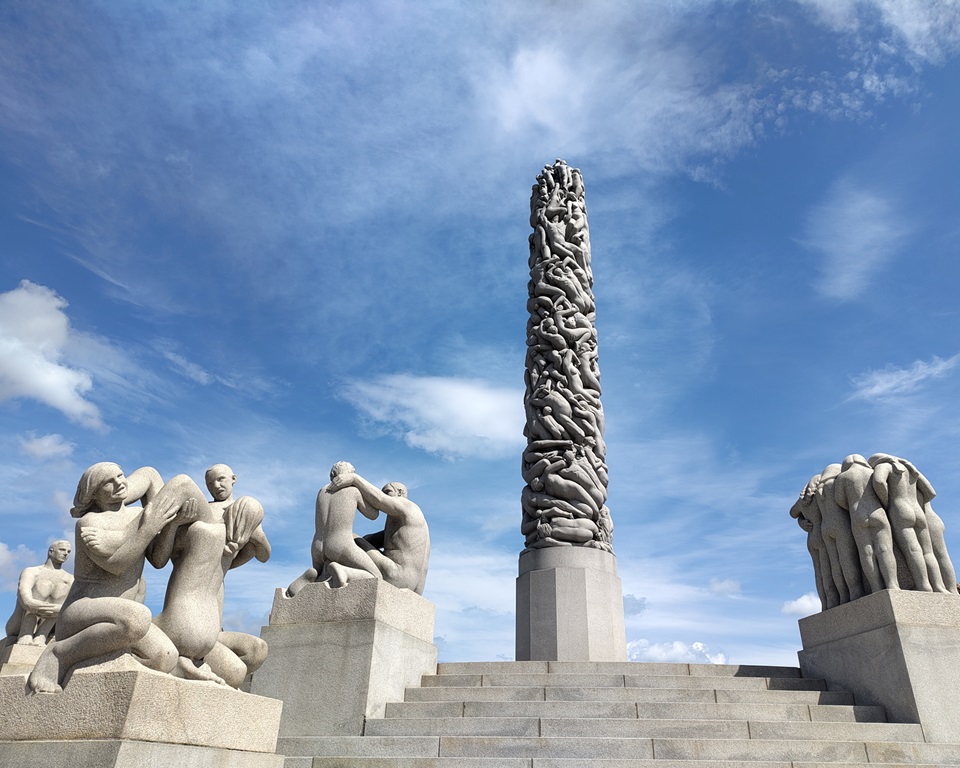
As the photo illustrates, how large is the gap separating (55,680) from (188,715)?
980 mm

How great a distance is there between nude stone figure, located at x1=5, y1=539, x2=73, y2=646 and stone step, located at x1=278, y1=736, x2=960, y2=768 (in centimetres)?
742

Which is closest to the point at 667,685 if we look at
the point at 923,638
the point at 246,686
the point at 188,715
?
the point at 923,638

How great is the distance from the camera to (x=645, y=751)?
7453mm

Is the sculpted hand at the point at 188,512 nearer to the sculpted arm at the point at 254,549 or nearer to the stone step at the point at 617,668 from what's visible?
the sculpted arm at the point at 254,549

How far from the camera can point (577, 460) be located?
15055mm

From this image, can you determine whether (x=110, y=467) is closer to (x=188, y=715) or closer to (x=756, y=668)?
(x=188, y=715)

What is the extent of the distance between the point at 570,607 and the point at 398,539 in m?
4.53

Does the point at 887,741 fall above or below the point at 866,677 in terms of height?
below

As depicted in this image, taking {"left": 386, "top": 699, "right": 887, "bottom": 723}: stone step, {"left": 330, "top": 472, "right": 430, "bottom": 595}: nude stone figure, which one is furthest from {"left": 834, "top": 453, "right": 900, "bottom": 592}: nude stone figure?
{"left": 330, "top": 472, "right": 430, "bottom": 595}: nude stone figure

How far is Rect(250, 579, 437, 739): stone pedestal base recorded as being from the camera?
891 centimetres

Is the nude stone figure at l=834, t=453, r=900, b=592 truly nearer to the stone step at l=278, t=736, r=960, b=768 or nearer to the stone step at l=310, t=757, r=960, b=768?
the stone step at l=278, t=736, r=960, b=768

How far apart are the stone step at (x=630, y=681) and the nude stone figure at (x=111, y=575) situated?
500 cm

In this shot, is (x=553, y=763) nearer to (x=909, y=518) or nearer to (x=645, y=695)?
(x=645, y=695)

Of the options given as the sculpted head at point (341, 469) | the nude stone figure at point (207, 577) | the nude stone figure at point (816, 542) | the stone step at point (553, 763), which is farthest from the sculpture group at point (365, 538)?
the nude stone figure at point (816, 542)
